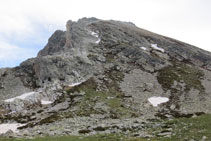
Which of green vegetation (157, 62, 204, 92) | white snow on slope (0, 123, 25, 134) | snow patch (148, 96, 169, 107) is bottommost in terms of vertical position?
white snow on slope (0, 123, 25, 134)

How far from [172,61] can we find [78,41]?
39061 mm

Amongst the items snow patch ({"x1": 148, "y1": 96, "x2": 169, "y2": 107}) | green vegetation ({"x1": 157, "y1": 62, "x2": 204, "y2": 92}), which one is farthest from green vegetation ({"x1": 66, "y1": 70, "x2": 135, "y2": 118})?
green vegetation ({"x1": 157, "y1": 62, "x2": 204, "y2": 92})

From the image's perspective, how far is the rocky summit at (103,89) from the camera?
45406 mm

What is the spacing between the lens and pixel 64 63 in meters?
78.5

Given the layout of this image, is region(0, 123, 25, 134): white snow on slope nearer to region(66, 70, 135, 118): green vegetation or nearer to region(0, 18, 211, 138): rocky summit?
region(0, 18, 211, 138): rocky summit

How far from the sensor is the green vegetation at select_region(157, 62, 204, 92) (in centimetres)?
7256

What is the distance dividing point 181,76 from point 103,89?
97.7ft

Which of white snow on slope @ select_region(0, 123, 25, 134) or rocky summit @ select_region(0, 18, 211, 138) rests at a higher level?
rocky summit @ select_region(0, 18, 211, 138)

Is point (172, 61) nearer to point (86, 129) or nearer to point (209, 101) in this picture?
point (209, 101)

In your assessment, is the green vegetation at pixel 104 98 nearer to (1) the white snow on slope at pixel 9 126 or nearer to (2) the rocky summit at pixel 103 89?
(2) the rocky summit at pixel 103 89

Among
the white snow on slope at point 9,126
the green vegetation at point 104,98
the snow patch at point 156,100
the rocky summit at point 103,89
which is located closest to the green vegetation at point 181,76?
the rocky summit at point 103,89

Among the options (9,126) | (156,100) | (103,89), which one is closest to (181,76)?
(156,100)

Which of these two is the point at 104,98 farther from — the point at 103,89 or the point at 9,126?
the point at 9,126

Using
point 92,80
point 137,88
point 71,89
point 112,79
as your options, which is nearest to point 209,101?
point 137,88
